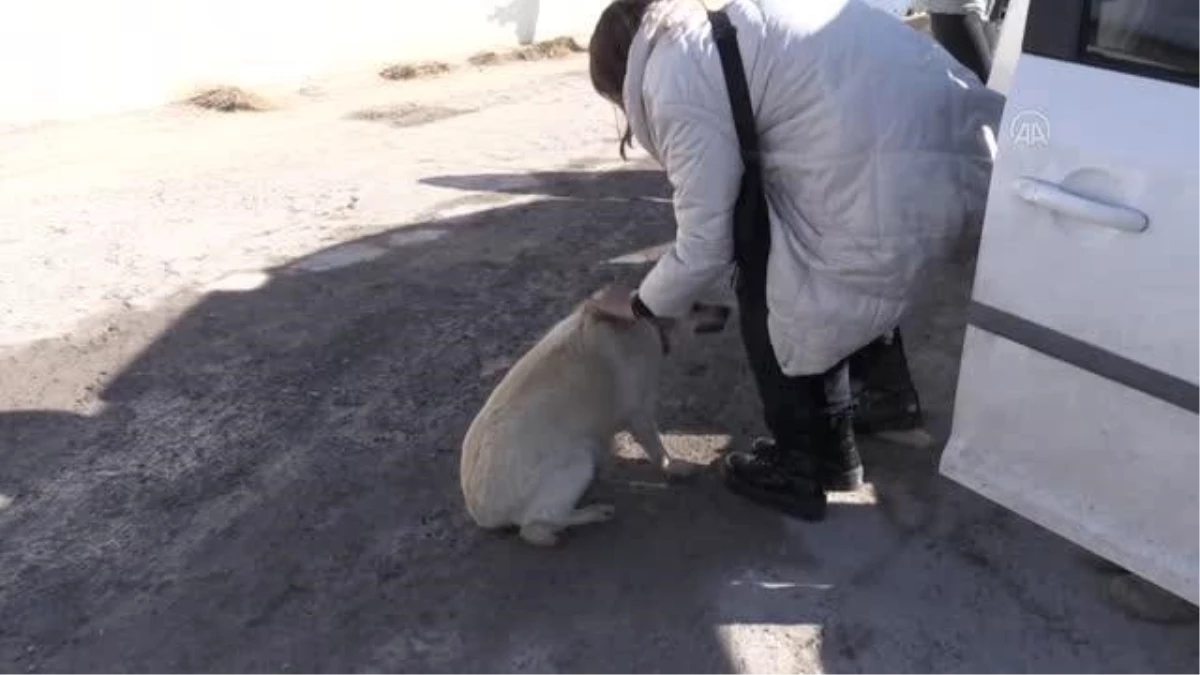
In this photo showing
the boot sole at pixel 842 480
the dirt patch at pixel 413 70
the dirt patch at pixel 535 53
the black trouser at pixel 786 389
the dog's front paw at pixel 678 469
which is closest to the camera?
the black trouser at pixel 786 389

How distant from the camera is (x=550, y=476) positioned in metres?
3.05

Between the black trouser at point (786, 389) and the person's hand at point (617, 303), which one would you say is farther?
the person's hand at point (617, 303)

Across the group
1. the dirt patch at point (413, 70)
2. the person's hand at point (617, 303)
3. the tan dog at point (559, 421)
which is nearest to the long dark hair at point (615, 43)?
the person's hand at point (617, 303)

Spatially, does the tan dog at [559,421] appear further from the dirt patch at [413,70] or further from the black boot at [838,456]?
the dirt patch at [413,70]

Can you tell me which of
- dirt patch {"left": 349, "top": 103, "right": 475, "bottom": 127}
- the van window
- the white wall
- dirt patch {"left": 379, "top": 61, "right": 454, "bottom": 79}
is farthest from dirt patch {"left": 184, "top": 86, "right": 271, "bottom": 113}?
the van window

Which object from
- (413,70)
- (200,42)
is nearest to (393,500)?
(200,42)

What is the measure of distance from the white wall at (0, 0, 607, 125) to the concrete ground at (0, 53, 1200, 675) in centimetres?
238

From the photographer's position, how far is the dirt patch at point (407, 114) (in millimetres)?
8156

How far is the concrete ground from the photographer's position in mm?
2791

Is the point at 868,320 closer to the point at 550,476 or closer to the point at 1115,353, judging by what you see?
the point at 1115,353

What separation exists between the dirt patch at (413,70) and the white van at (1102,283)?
791 centimetres

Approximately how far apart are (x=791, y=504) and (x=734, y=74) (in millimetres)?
1252

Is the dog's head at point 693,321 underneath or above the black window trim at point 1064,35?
underneath

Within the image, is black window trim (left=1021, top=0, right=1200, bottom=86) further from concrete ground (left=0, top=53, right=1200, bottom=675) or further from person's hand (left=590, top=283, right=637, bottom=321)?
concrete ground (left=0, top=53, right=1200, bottom=675)
